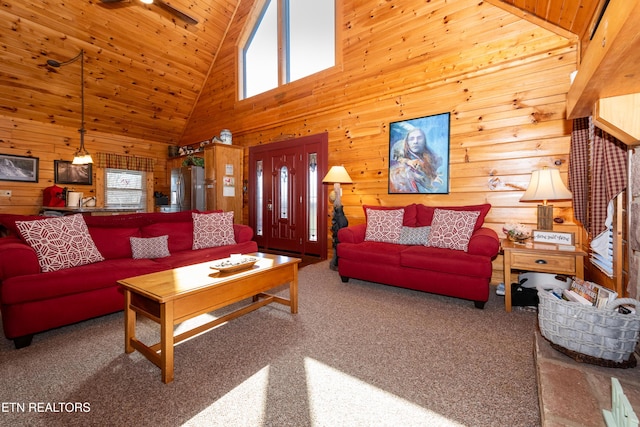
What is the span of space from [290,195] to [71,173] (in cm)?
446

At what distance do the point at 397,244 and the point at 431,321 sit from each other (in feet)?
3.88

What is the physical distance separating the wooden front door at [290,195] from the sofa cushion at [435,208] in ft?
5.62

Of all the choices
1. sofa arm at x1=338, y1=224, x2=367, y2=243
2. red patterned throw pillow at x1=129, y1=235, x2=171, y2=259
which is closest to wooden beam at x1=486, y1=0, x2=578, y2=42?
sofa arm at x1=338, y1=224, x2=367, y2=243

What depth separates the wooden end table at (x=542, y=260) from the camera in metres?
2.40

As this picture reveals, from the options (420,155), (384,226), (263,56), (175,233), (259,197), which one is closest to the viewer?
(175,233)

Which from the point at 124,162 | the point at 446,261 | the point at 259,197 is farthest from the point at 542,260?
the point at 124,162

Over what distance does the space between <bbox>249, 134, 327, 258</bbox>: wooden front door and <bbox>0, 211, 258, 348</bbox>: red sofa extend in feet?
7.41

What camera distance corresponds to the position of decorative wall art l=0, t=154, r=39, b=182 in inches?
199

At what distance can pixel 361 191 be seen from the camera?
4.52 m

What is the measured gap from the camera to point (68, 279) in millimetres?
2143

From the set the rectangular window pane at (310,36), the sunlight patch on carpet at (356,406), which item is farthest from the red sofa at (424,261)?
the rectangular window pane at (310,36)

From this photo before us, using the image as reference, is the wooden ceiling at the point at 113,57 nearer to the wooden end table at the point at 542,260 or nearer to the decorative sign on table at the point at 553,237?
the decorative sign on table at the point at 553,237

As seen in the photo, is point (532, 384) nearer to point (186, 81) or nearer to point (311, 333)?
point (311, 333)

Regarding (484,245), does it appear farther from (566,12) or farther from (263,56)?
(263,56)
